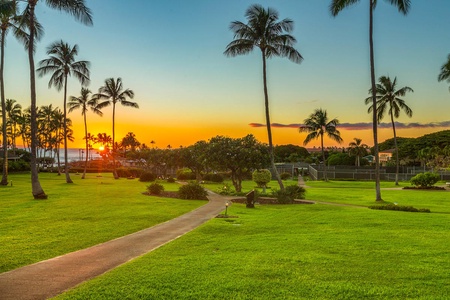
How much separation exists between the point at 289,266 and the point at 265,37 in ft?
75.6

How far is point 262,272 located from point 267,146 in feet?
76.7

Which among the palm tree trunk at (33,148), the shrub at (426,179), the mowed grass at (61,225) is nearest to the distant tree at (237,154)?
the mowed grass at (61,225)

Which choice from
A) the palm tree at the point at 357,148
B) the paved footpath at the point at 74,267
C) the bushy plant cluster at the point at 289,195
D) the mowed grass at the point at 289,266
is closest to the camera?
the mowed grass at the point at 289,266

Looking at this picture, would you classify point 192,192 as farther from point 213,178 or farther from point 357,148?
point 357,148

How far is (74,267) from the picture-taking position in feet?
26.3

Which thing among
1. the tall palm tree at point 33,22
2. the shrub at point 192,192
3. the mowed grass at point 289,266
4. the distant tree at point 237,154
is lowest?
the mowed grass at point 289,266

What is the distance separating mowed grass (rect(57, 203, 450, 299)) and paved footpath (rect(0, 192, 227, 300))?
0.48 m

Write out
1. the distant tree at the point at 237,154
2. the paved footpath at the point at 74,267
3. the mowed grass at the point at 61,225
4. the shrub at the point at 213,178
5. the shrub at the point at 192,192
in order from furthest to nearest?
1. the shrub at the point at 213,178
2. the distant tree at the point at 237,154
3. the shrub at the point at 192,192
4. the mowed grass at the point at 61,225
5. the paved footpath at the point at 74,267

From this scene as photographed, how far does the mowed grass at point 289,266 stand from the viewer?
6.43 meters

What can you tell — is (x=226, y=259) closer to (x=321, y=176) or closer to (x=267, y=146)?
(x=267, y=146)

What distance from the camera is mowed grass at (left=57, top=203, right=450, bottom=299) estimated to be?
6426 mm

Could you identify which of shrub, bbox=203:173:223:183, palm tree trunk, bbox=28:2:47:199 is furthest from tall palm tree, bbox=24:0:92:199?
shrub, bbox=203:173:223:183

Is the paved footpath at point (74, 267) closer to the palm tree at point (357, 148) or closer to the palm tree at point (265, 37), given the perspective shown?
the palm tree at point (265, 37)

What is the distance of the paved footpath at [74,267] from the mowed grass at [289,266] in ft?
1.56
